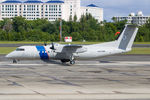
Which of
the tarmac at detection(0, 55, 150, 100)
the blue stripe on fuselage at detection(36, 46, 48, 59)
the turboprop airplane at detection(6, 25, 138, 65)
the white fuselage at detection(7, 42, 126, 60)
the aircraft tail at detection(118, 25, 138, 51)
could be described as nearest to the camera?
the tarmac at detection(0, 55, 150, 100)

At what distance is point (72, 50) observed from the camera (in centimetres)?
3278

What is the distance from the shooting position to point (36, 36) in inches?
Answer: 3976

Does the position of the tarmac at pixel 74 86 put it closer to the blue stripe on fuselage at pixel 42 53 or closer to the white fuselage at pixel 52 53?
the white fuselage at pixel 52 53

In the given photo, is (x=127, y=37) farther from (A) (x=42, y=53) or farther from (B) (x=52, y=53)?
(A) (x=42, y=53)

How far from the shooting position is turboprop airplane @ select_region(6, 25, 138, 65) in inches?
1258

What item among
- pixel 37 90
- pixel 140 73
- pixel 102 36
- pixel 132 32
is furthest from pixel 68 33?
pixel 37 90

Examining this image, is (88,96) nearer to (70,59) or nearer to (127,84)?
(127,84)

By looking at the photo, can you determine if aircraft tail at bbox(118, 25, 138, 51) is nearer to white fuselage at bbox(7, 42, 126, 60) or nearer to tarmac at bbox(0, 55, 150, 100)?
white fuselage at bbox(7, 42, 126, 60)

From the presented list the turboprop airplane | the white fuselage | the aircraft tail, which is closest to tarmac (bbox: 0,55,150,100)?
the white fuselage

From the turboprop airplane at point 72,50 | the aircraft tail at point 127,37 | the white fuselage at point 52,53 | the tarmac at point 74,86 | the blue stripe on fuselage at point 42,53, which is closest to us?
the tarmac at point 74,86

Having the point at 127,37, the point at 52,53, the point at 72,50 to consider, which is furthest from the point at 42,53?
the point at 127,37

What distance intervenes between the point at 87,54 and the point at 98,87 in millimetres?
14338

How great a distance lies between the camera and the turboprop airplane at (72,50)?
3195cm

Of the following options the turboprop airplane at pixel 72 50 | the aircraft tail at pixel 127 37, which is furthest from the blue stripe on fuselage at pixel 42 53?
the aircraft tail at pixel 127 37
